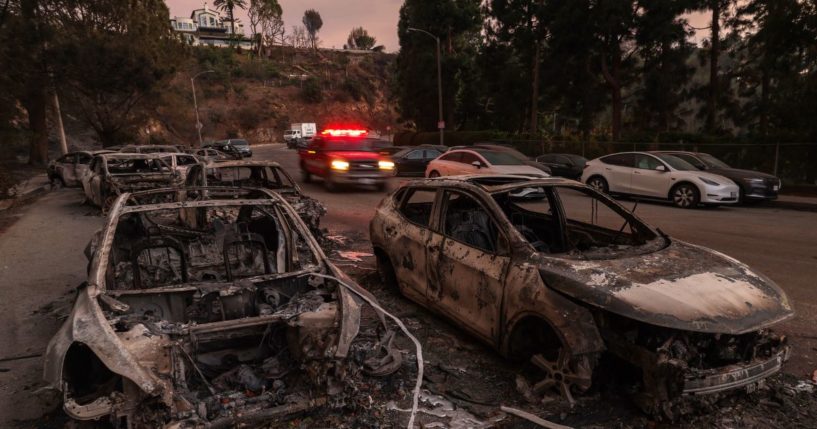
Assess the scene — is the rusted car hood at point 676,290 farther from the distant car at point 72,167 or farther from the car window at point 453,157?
the distant car at point 72,167

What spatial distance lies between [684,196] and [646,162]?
61.9 inches

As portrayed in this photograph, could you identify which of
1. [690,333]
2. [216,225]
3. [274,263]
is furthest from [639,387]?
[216,225]

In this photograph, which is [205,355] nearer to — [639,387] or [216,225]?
[216,225]

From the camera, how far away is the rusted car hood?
3207mm

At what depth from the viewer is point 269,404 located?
298cm

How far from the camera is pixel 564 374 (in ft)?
11.3

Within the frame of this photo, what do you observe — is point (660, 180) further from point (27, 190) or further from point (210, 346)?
point (27, 190)

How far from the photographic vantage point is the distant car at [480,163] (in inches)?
543

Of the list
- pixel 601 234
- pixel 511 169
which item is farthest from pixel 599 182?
pixel 601 234

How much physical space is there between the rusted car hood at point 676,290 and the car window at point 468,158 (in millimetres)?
10765

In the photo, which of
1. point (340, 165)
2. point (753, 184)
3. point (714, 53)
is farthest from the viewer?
point (714, 53)

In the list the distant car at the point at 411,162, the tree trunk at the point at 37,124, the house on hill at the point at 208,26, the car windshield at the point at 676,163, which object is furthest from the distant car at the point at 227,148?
the house on hill at the point at 208,26

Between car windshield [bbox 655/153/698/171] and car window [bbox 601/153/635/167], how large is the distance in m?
0.68

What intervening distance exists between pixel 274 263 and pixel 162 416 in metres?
2.30
